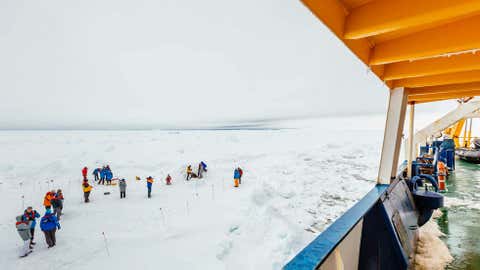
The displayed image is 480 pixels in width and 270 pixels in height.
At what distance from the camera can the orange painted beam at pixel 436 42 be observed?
1548 mm

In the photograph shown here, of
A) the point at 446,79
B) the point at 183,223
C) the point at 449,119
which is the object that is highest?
the point at 446,79

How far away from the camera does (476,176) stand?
7.81 metres

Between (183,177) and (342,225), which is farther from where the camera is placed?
(183,177)

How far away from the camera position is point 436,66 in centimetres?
222

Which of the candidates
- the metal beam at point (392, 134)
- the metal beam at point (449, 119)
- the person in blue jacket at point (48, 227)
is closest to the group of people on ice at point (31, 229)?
the person in blue jacket at point (48, 227)

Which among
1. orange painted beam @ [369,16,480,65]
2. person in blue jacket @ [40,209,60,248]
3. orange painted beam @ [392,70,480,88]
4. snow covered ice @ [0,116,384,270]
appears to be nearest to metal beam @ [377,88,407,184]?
orange painted beam @ [392,70,480,88]

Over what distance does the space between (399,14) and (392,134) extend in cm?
302

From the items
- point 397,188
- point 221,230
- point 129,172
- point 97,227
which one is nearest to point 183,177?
point 129,172

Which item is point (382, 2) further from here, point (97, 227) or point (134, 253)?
point (97, 227)

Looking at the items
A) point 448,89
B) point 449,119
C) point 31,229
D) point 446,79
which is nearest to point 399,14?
point 446,79

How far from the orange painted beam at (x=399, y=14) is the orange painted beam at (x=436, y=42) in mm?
289

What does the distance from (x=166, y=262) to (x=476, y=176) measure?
11257 millimetres

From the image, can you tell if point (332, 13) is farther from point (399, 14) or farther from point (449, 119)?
point (449, 119)

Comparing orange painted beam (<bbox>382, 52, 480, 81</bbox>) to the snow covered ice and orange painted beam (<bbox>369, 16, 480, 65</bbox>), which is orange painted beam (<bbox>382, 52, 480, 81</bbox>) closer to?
orange painted beam (<bbox>369, 16, 480, 65</bbox>)
